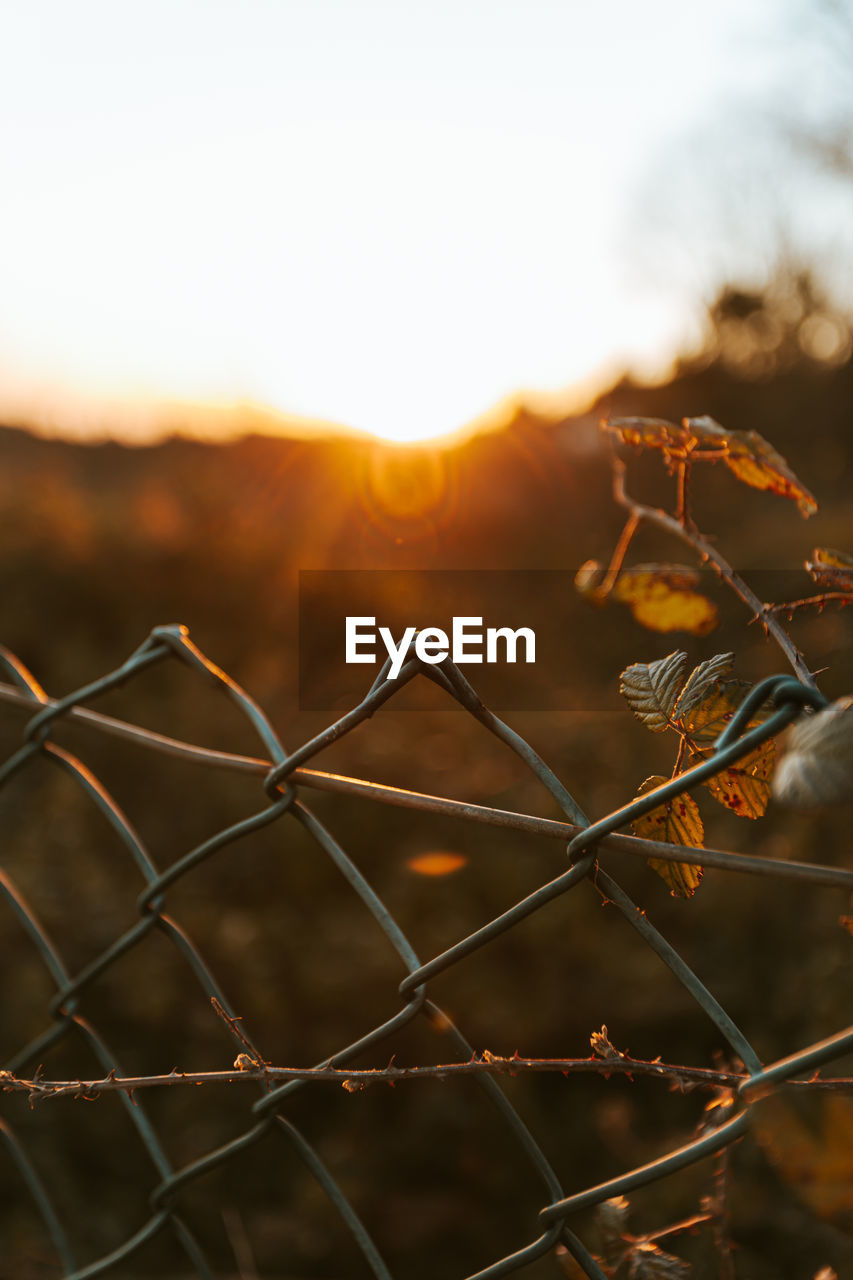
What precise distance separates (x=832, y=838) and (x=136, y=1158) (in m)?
2.02

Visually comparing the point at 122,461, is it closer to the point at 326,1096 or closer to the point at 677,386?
the point at 677,386

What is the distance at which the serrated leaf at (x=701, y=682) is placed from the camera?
1.18 ft

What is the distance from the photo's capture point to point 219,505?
605 cm

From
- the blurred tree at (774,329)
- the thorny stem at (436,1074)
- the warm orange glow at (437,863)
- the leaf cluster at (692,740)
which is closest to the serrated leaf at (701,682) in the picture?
the leaf cluster at (692,740)

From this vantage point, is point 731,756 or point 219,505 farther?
point 219,505

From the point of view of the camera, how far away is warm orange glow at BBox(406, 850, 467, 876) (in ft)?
7.91

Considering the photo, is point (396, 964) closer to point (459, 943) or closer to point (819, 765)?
point (459, 943)

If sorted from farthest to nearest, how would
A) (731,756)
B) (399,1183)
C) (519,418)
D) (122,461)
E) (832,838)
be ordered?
(122,461), (519,418), (832,838), (399,1183), (731,756)

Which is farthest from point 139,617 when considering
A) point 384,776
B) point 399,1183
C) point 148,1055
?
point 399,1183

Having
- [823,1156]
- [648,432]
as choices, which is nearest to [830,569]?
[648,432]

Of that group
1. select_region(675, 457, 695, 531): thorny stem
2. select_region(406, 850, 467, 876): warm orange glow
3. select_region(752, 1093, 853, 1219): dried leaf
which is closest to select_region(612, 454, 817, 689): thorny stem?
select_region(675, 457, 695, 531): thorny stem

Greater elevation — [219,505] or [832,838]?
[219,505]

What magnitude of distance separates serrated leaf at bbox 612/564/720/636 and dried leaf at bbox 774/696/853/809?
0.30 m

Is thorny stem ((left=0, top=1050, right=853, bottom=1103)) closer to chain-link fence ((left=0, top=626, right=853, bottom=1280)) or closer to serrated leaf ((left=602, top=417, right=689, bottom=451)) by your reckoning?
chain-link fence ((left=0, top=626, right=853, bottom=1280))
